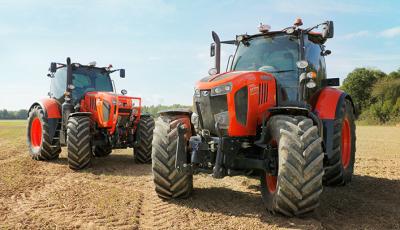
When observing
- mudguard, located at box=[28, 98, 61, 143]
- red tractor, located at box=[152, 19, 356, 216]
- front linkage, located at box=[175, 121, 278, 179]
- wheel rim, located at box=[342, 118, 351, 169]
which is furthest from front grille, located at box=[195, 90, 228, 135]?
mudguard, located at box=[28, 98, 61, 143]

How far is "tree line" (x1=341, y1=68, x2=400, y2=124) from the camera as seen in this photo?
3622cm

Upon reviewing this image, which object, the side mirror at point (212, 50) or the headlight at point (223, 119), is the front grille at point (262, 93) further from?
the side mirror at point (212, 50)

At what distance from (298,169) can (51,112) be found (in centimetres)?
725

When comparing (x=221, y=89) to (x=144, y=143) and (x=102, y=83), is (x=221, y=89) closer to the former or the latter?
(x=144, y=143)

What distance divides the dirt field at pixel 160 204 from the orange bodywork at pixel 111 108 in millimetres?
1532

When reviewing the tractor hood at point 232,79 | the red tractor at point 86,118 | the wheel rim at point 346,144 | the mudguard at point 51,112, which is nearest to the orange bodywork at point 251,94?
the tractor hood at point 232,79

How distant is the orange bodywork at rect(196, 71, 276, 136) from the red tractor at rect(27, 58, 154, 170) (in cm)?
433

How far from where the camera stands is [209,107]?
5.01m

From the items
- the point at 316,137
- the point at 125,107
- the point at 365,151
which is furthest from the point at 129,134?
the point at 365,151

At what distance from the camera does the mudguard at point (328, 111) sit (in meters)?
5.69

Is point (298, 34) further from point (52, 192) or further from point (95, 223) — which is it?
point (52, 192)

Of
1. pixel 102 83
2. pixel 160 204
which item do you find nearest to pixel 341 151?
pixel 160 204

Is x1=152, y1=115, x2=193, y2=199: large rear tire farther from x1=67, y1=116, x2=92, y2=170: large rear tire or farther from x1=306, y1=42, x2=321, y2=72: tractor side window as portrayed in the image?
x1=67, y1=116, x2=92, y2=170: large rear tire

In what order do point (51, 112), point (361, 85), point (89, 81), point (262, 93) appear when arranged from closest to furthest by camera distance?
1. point (262, 93)
2. point (51, 112)
3. point (89, 81)
4. point (361, 85)
